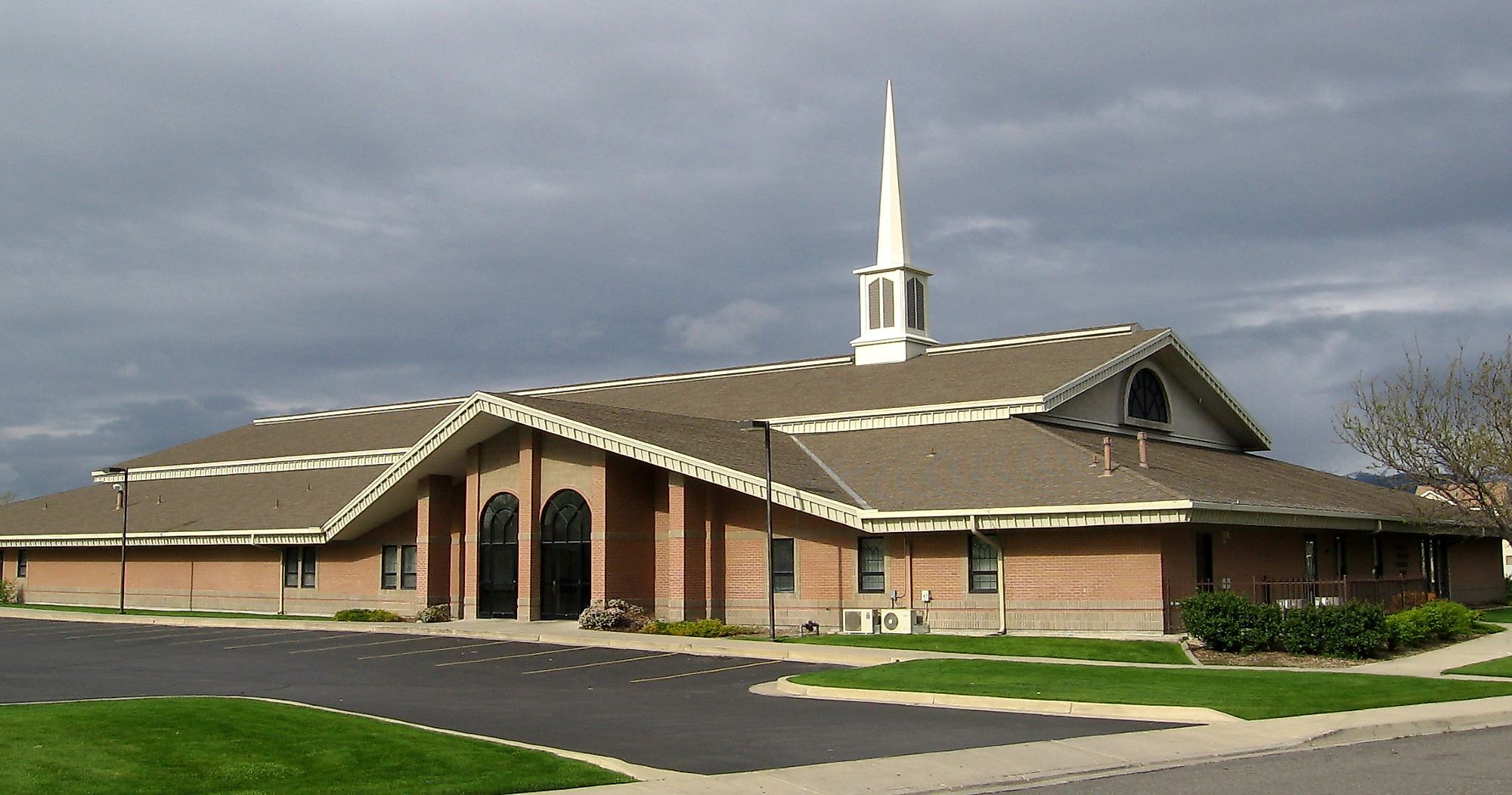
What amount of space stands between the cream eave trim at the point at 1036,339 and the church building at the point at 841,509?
74mm

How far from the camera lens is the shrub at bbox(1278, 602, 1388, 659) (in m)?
26.3

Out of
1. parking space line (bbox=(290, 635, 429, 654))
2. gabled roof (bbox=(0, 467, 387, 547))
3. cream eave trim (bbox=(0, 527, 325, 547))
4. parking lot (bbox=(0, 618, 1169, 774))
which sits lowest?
parking lot (bbox=(0, 618, 1169, 774))

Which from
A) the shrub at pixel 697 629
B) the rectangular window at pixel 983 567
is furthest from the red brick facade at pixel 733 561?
the shrub at pixel 697 629

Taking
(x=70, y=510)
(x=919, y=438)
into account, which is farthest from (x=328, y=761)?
(x=70, y=510)

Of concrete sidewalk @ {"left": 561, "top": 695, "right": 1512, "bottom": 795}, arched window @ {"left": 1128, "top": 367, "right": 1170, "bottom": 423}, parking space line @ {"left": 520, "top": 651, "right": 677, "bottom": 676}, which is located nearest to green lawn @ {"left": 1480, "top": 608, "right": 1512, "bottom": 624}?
arched window @ {"left": 1128, "top": 367, "right": 1170, "bottom": 423}

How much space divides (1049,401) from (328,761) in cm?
2540

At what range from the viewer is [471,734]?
680 inches

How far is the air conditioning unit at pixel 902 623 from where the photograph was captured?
107 ft

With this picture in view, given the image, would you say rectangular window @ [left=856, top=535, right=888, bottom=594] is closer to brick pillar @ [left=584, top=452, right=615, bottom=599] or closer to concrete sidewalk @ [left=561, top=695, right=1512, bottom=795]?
brick pillar @ [left=584, top=452, right=615, bottom=599]

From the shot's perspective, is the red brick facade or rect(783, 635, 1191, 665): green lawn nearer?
rect(783, 635, 1191, 665): green lawn

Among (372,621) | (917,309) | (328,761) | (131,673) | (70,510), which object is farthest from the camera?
(70,510)

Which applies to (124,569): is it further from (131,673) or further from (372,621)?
(131,673)

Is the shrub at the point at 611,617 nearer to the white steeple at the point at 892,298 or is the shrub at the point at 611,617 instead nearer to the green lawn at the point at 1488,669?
the white steeple at the point at 892,298

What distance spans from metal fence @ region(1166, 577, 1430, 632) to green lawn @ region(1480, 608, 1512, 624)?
1750 mm
